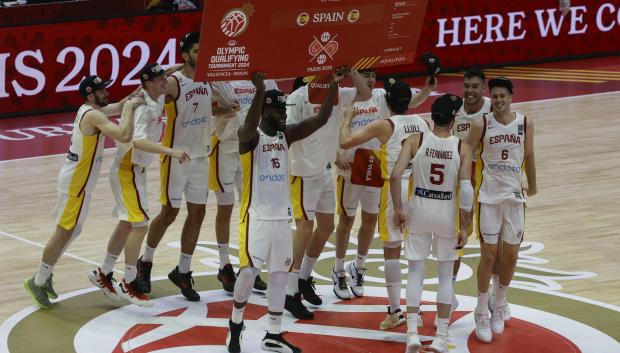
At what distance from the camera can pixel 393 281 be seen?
9727 mm

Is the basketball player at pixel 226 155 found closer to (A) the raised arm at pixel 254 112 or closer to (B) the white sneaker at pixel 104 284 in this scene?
(B) the white sneaker at pixel 104 284

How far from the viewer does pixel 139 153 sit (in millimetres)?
10195

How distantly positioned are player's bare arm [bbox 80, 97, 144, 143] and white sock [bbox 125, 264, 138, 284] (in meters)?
1.08

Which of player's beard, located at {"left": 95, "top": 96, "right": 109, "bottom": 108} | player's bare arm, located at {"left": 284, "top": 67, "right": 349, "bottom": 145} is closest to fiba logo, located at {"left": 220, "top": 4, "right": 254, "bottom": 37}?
player's bare arm, located at {"left": 284, "top": 67, "right": 349, "bottom": 145}

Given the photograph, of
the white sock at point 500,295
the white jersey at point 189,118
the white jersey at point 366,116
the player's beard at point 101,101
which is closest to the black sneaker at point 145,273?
the white jersey at point 189,118

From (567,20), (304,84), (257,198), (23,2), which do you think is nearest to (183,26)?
(23,2)

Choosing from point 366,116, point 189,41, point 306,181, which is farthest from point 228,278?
point 189,41

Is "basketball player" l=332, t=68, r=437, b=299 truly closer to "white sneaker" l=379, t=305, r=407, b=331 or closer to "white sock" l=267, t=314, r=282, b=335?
"white sneaker" l=379, t=305, r=407, b=331

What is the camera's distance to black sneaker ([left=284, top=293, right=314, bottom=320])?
998 cm

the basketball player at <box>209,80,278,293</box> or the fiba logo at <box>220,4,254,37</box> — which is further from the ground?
the fiba logo at <box>220,4,254,37</box>

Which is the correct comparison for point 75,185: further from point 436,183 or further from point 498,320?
point 498,320

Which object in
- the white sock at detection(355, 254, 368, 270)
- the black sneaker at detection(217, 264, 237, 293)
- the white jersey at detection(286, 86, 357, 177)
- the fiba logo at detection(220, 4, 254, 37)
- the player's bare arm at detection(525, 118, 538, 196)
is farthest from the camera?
the black sneaker at detection(217, 264, 237, 293)

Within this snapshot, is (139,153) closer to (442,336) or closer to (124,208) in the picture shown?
(124,208)

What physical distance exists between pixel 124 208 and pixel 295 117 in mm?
1606
